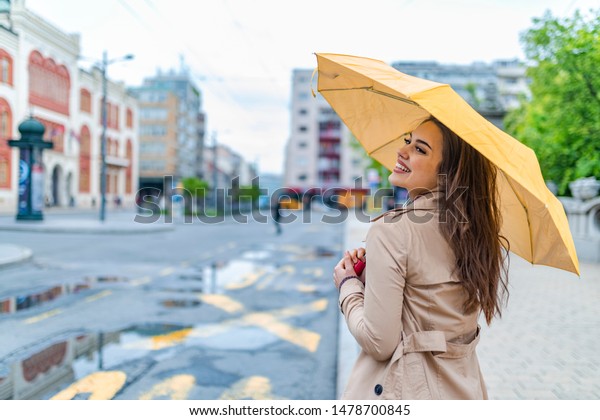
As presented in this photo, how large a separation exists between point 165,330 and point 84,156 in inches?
589

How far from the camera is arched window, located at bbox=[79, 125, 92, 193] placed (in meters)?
17.0

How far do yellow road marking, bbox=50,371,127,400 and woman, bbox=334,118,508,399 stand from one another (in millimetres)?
2876

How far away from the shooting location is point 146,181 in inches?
3140

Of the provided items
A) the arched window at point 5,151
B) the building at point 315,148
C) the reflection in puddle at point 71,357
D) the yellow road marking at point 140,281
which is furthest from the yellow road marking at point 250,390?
the building at point 315,148

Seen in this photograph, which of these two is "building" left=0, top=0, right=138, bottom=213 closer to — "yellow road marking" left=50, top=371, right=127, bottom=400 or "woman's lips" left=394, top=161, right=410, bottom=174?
"yellow road marking" left=50, top=371, right=127, bottom=400

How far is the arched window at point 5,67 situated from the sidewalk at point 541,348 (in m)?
3.90

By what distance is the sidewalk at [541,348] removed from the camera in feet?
13.2

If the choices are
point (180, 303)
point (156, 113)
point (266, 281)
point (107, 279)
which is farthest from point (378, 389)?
point (156, 113)

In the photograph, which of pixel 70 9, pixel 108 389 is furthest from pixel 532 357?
pixel 70 9

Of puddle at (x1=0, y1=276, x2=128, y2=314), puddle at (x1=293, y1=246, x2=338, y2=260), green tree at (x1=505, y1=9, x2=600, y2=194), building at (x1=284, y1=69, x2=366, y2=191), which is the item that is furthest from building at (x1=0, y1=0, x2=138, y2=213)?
building at (x1=284, y1=69, x2=366, y2=191)

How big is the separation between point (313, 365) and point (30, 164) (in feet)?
25.0

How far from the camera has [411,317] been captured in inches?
63.9

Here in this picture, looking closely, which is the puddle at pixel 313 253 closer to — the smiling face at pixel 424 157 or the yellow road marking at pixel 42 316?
the yellow road marking at pixel 42 316

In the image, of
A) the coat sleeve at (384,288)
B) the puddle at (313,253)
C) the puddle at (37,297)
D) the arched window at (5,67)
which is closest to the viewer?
the coat sleeve at (384,288)
